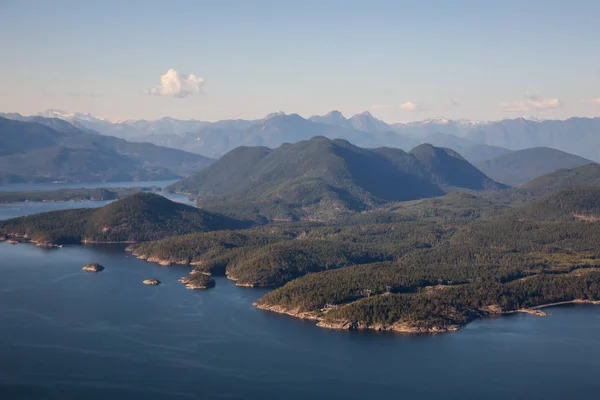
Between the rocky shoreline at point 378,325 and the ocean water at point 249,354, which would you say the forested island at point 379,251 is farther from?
the ocean water at point 249,354

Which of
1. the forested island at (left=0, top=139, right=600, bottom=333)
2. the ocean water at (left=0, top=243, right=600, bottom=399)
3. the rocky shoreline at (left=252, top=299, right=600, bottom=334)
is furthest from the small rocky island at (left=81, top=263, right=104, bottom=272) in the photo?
the rocky shoreline at (left=252, top=299, right=600, bottom=334)

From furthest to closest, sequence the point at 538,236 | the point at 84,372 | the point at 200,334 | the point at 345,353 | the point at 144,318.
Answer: the point at 538,236 → the point at 144,318 → the point at 200,334 → the point at 345,353 → the point at 84,372

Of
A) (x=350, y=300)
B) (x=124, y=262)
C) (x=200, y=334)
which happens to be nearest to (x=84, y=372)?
(x=200, y=334)

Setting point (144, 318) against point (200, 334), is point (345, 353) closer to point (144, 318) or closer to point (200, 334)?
point (200, 334)

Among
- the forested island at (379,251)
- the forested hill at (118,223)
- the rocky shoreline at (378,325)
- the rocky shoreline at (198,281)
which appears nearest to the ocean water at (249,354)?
the rocky shoreline at (378,325)

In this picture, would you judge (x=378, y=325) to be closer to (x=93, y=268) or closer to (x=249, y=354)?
(x=249, y=354)
